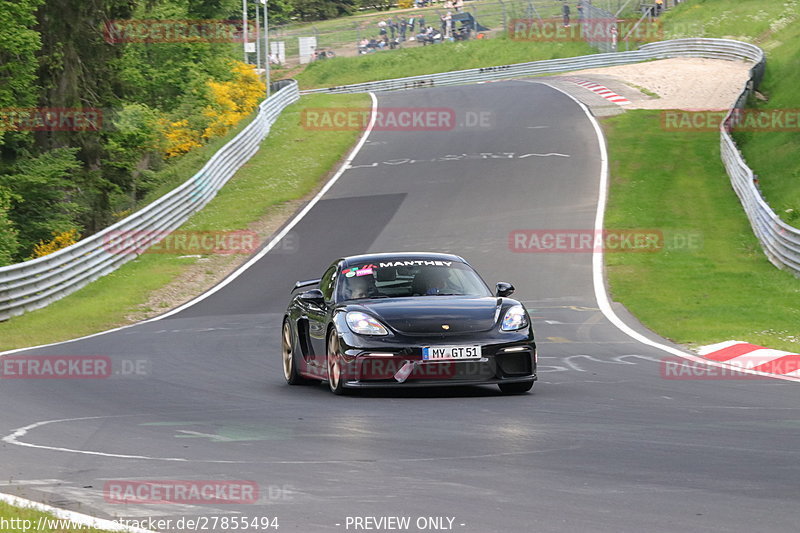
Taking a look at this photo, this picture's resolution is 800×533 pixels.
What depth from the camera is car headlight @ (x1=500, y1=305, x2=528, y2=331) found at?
11.2m

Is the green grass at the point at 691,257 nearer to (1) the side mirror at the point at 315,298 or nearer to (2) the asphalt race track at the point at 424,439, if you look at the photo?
(2) the asphalt race track at the point at 424,439

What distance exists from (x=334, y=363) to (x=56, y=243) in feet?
93.7

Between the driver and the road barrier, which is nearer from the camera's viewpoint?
the driver

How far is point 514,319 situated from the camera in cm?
1127

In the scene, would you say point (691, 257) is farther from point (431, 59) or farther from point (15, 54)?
point (431, 59)

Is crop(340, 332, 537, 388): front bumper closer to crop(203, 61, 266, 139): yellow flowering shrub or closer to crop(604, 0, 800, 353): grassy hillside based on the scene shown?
crop(604, 0, 800, 353): grassy hillside

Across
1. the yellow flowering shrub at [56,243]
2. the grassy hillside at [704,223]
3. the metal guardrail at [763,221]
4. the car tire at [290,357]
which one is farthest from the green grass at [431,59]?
the car tire at [290,357]

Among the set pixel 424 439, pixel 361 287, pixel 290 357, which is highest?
pixel 361 287

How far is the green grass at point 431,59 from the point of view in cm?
7525

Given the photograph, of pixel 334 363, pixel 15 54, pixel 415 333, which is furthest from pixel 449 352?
pixel 15 54

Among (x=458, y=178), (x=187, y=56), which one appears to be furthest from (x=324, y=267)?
(x=187, y=56)

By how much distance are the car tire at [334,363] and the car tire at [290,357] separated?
1063 mm

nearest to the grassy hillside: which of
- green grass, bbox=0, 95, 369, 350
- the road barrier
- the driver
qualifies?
the road barrier

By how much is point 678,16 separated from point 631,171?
3737 cm
